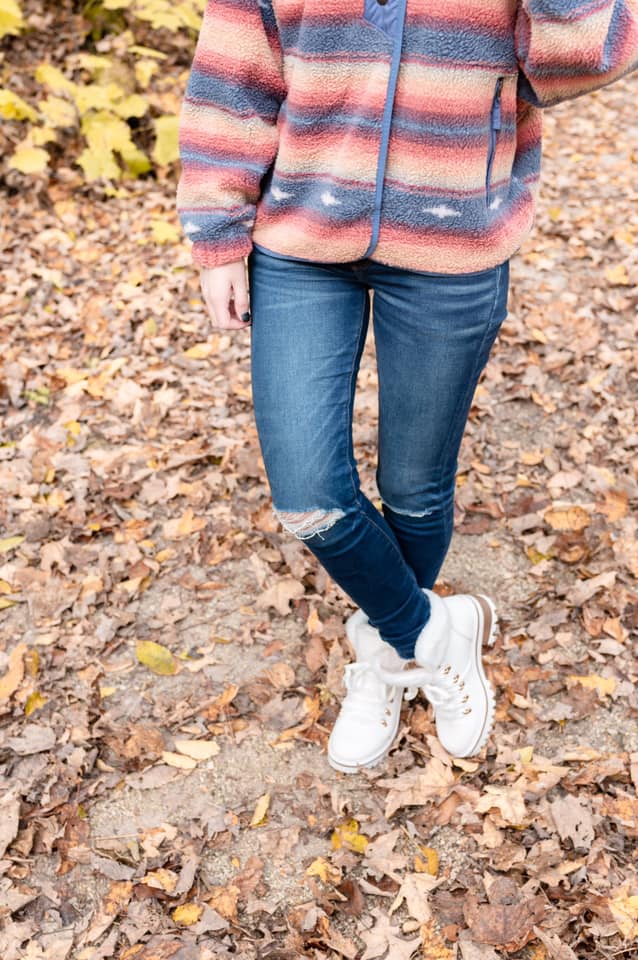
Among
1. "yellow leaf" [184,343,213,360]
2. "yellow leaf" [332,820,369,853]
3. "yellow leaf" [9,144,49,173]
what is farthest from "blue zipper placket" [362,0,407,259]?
"yellow leaf" [9,144,49,173]

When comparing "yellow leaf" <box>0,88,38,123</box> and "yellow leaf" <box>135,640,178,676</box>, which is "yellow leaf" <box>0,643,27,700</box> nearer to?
"yellow leaf" <box>135,640,178,676</box>

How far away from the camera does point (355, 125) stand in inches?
70.5

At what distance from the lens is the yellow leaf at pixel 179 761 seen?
2.83m

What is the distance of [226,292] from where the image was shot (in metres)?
2.09

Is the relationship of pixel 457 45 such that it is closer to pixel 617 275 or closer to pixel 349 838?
pixel 349 838

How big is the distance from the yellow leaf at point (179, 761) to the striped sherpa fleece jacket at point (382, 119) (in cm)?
170

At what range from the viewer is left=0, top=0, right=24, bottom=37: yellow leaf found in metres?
5.80

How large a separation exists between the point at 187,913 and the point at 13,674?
112 cm

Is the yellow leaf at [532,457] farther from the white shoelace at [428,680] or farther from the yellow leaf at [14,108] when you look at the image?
the yellow leaf at [14,108]

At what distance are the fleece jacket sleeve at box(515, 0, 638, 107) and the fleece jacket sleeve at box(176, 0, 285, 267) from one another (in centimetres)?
58

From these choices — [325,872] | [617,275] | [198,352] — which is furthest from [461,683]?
[617,275]

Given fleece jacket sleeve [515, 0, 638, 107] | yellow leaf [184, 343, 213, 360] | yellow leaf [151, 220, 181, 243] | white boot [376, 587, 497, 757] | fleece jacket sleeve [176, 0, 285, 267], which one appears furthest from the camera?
yellow leaf [151, 220, 181, 243]

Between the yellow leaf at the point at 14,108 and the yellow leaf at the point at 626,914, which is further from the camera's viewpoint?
the yellow leaf at the point at 14,108

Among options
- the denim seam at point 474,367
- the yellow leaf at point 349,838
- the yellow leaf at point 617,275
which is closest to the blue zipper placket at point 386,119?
the denim seam at point 474,367
